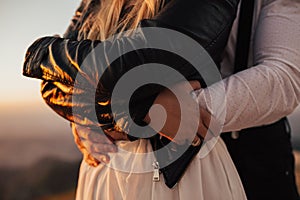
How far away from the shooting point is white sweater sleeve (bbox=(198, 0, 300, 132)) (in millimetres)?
725

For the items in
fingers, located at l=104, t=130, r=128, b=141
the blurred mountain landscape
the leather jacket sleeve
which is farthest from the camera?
the blurred mountain landscape

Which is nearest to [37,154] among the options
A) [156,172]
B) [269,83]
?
[156,172]

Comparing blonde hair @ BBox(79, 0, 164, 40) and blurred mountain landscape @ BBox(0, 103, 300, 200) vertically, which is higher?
blonde hair @ BBox(79, 0, 164, 40)

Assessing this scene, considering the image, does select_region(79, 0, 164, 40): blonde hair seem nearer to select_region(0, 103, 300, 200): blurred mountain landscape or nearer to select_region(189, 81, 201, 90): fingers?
select_region(189, 81, 201, 90): fingers

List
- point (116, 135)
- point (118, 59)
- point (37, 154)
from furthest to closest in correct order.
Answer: point (37, 154) < point (116, 135) < point (118, 59)

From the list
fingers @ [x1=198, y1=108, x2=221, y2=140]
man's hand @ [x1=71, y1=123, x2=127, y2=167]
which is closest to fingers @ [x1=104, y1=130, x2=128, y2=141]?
man's hand @ [x1=71, y1=123, x2=127, y2=167]

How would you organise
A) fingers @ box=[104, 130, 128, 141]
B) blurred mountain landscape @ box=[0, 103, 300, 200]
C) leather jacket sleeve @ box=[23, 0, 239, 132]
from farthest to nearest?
blurred mountain landscape @ box=[0, 103, 300, 200], fingers @ box=[104, 130, 128, 141], leather jacket sleeve @ box=[23, 0, 239, 132]

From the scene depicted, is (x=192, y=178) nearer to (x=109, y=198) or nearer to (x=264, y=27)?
(x=109, y=198)

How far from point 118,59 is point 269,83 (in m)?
0.25

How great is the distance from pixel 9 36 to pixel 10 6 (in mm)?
137

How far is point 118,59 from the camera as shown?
0.67m

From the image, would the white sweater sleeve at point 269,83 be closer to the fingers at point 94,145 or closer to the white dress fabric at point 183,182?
the white dress fabric at point 183,182

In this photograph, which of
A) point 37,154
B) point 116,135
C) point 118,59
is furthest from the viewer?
point 37,154

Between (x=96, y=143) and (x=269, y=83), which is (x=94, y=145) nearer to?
(x=96, y=143)
